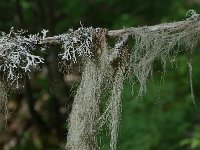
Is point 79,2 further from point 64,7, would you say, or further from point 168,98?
point 168,98

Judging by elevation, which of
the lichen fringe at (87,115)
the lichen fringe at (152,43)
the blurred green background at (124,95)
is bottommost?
the lichen fringe at (87,115)

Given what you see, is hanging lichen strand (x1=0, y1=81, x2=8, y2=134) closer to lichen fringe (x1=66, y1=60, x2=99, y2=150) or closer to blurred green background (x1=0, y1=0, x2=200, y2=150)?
lichen fringe (x1=66, y1=60, x2=99, y2=150)

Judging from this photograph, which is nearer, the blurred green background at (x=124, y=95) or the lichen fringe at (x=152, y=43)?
the lichen fringe at (x=152, y=43)

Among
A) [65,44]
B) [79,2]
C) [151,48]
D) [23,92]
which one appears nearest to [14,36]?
[65,44]

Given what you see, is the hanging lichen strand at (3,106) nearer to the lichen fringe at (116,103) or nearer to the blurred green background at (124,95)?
the lichen fringe at (116,103)

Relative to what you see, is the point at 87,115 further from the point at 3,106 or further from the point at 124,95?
the point at 124,95

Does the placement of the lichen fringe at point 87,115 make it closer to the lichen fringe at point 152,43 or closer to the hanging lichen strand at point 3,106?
the lichen fringe at point 152,43

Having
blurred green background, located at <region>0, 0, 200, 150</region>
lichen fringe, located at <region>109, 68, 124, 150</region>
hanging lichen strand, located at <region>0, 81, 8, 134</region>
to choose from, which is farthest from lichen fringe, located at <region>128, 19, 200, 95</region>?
blurred green background, located at <region>0, 0, 200, 150</region>

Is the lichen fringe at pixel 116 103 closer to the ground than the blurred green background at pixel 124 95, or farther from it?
closer to the ground

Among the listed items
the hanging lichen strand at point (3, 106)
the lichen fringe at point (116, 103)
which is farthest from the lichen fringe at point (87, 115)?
the hanging lichen strand at point (3, 106)

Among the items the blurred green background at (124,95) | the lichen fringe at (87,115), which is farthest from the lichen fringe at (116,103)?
the blurred green background at (124,95)
